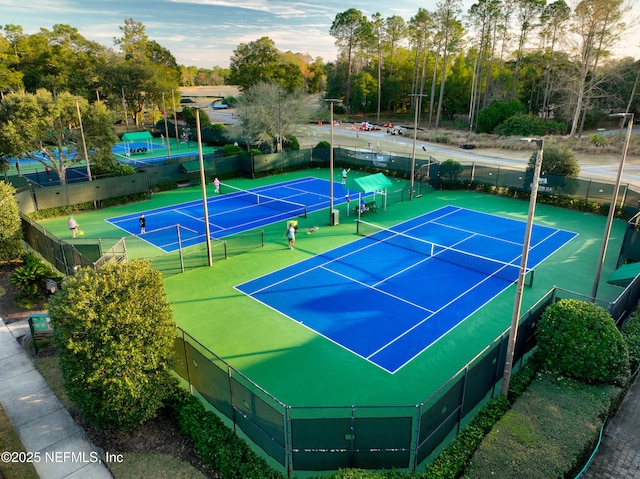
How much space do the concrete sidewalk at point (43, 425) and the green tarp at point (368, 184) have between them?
19658mm

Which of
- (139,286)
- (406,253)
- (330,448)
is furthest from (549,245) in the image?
(139,286)

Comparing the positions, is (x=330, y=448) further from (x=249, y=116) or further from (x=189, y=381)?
(x=249, y=116)

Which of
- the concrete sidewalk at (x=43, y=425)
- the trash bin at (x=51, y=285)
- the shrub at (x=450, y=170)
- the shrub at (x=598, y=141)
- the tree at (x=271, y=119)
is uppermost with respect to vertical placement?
the tree at (x=271, y=119)

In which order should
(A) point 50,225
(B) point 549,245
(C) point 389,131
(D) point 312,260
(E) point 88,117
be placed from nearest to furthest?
(D) point 312,260 → (B) point 549,245 → (A) point 50,225 → (E) point 88,117 → (C) point 389,131

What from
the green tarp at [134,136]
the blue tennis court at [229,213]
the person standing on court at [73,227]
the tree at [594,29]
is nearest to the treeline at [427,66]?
the tree at [594,29]

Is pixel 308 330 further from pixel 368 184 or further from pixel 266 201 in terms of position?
pixel 266 201

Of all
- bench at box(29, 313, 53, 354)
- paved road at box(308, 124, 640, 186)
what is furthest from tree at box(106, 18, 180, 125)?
bench at box(29, 313, 53, 354)

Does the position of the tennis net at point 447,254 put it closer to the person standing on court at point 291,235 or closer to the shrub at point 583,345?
the person standing on court at point 291,235

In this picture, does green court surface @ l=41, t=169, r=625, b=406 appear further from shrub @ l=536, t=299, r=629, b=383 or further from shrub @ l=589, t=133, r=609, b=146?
shrub @ l=589, t=133, r=609, b=146

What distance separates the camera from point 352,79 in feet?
299

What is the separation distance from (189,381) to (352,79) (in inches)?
3428

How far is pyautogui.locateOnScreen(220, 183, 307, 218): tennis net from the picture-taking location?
31.5 metres

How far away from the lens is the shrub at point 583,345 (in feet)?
40.2

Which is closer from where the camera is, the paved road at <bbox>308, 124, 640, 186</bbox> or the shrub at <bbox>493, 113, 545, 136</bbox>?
the paved road at <bbox>308, 124, 640, 186</bbox>
